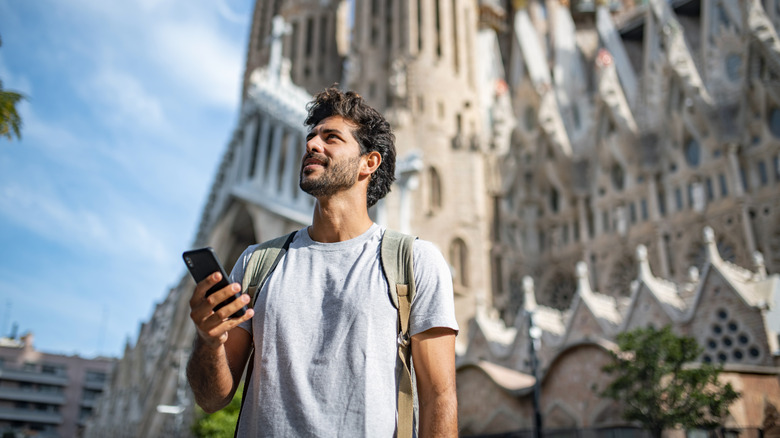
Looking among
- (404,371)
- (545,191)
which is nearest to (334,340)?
(404,371)

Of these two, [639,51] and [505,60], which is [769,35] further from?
[505,60]

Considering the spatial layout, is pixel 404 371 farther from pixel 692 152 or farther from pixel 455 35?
pixel 455 35

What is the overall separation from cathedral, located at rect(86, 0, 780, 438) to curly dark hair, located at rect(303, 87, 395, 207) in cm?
1030

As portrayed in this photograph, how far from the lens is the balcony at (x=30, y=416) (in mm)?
46938

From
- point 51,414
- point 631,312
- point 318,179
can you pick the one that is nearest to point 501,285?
point 631,312

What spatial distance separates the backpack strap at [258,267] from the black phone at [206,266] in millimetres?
228

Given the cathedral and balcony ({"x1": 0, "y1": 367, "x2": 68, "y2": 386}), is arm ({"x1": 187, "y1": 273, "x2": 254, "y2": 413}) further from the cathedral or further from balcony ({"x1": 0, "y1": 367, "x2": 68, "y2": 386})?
balcony ({"x1": 0, "y1": 367, "x2": 68, "y2": 386})

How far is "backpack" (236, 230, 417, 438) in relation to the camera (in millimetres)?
1667

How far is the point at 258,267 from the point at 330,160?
381 millimetres

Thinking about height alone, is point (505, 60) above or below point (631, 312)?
above

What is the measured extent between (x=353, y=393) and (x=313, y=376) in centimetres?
12

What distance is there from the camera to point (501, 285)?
78.7 feet

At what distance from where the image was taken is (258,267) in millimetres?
1925

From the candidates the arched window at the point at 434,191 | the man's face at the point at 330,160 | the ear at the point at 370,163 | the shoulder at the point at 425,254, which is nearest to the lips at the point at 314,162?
the man's face at the point at 330,160
